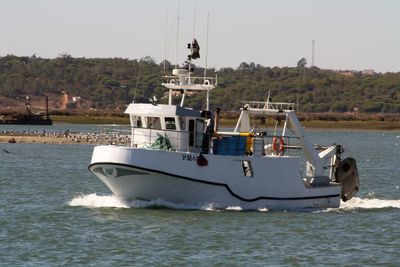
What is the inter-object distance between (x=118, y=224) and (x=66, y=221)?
2.09 m

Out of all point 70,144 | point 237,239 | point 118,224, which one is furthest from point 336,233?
point 70,144

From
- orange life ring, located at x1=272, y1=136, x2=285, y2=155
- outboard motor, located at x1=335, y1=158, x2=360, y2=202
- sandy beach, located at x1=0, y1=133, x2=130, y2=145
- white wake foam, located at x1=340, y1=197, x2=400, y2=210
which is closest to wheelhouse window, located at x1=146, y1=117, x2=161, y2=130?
orange life ring, located at x1=272, y1=136, x2=285, y2=155

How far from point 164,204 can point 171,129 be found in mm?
2365

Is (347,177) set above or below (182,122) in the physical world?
below

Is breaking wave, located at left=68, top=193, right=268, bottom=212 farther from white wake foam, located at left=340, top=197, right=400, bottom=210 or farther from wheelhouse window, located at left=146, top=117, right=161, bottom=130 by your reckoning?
white wake foam, located at left=340, top=197, right=400, bottom=210

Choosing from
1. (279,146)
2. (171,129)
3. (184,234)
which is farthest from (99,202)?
(184,234)

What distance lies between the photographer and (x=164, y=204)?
113ft

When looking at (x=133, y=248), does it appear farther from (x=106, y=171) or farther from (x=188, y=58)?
(x=188, y=58)

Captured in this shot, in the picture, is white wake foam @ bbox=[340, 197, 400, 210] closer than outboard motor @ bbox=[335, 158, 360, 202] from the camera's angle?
No

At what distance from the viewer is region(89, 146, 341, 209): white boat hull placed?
3353 cm

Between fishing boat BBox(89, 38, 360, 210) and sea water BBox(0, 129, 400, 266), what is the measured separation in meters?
0.49

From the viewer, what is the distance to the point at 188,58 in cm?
3619

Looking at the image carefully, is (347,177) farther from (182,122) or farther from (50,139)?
(50,139)

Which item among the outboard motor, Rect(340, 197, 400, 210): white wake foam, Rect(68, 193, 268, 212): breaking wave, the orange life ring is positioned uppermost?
the orange life ring
